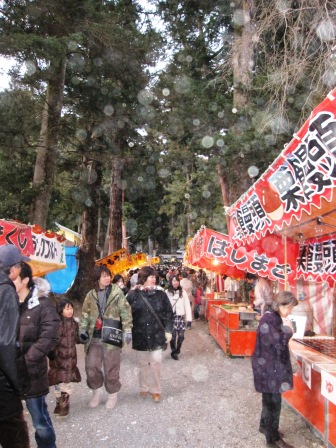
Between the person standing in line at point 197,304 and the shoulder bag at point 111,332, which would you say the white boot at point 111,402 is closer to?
the shoulder bag at point 111,332

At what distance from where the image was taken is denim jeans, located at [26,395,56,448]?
3436 millimetres

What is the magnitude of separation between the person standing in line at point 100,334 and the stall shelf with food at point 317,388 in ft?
7.49

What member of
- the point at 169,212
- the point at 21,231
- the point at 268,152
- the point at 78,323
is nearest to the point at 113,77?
the point at 268,152

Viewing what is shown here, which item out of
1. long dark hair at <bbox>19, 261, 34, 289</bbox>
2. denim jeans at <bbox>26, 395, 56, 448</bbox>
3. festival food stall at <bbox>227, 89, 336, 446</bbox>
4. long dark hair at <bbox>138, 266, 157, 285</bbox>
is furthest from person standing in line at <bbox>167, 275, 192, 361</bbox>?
long dark hair at <bbox>19, 261, 34, 289</bbox>

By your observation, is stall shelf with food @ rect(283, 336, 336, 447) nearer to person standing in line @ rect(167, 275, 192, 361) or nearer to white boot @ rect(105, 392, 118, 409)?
white boot @ rect(105, 392, 118, 409)

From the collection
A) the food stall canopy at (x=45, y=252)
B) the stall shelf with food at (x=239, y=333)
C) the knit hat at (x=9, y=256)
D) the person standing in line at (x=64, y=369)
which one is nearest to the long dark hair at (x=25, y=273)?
the knit hat at (x=9, y=256)

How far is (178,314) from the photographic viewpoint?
8.80 meters

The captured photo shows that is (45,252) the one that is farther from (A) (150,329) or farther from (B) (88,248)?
(B) (88,248)

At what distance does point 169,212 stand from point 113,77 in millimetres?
25698

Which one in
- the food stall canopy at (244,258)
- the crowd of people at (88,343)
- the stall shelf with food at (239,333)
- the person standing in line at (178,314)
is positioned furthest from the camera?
the person standing in line at (178,314)

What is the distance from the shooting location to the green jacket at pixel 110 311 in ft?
17.7

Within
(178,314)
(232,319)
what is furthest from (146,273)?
(232,319)

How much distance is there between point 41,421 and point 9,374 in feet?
4.10

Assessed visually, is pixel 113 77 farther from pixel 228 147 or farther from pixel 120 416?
pixel 120 416
